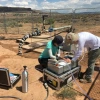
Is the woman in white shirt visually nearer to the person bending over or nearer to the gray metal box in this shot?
the gray metal box

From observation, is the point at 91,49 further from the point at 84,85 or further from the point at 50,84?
the point at 50,84

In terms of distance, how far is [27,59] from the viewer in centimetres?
692

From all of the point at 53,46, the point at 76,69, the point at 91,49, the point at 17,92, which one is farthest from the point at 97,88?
the point at 17,92

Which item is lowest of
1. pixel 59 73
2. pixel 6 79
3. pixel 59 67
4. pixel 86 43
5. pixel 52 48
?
pixel 6 79

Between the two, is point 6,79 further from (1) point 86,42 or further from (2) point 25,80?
(1) point 86,42

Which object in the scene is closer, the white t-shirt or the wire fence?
the white t-shirt

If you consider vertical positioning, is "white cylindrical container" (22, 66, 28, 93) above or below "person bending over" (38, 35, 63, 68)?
below

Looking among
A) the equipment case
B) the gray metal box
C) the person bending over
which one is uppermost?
the person bending over

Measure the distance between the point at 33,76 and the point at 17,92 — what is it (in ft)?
3.27

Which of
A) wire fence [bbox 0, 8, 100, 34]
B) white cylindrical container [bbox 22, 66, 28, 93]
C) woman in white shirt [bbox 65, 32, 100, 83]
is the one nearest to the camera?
woman in white shirt [bbox 65, 32, 100, 83]

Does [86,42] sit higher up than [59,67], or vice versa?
[86,42]

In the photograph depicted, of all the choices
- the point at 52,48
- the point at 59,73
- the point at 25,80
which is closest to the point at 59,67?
the point at 59,73

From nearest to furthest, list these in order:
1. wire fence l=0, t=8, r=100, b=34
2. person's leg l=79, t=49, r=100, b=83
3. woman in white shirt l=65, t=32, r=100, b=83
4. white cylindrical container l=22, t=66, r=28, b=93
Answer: woman in white shirt l=65, t=32, r=100, b=83 < white cylindrical container l=22, t=66, r=28, b=93 < person's leg l=79, t=49, r=100, b=83 < wire fence l=0, t=8, r=100, b=34

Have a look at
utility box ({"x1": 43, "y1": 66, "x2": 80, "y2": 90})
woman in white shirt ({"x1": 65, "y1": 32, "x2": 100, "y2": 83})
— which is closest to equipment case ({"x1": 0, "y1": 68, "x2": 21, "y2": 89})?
utility box ({"x1": 43, "y1": 66, "x2": 80, "y2": 90})
